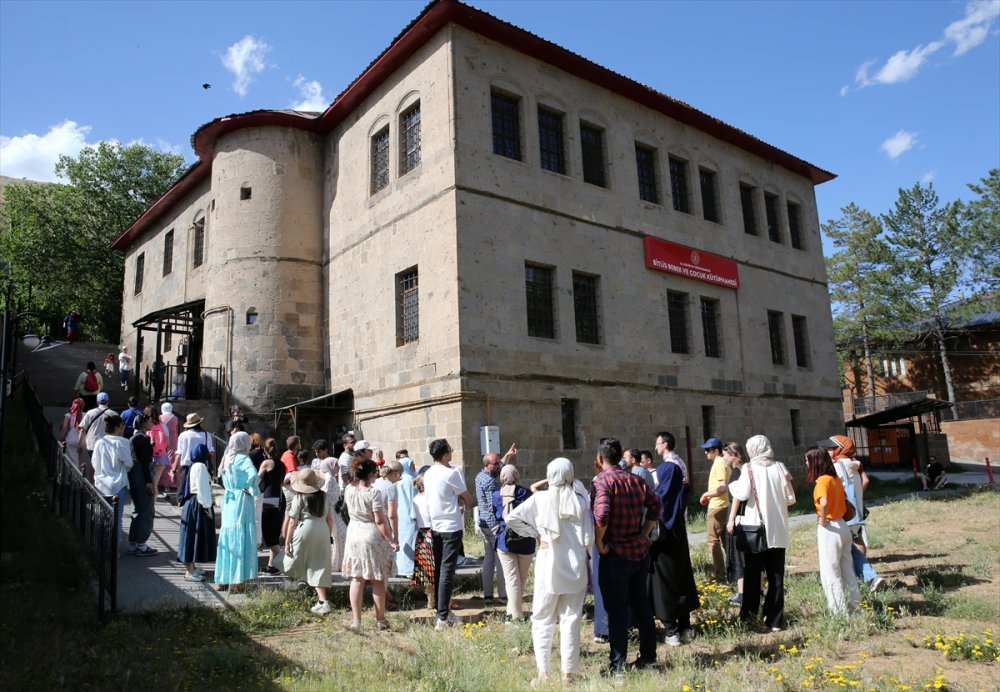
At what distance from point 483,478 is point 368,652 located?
2568 mm

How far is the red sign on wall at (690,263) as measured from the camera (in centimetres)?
1912

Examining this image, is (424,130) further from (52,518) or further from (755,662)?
(755,662)

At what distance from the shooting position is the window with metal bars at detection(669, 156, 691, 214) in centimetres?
2083

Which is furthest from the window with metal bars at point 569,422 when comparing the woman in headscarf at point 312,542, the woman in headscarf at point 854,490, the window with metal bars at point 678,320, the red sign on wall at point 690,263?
the woman in headscarf at point 312,542

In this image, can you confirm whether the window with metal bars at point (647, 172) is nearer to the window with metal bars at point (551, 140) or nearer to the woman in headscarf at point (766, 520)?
the window with metal bars at point (551, 140)

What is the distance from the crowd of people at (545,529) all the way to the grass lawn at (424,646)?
299mm

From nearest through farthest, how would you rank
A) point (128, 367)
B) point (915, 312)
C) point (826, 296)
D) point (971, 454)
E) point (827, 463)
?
A: point (827, 463)
point (128, 367)
point (826, 296)
point (971, 454)
point (915, 312)

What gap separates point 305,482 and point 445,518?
1.60 m

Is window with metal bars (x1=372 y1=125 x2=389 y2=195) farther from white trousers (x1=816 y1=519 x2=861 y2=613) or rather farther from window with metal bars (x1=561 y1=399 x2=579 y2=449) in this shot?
white trousers (x1=816 y1=519 x2=861 y2=613)

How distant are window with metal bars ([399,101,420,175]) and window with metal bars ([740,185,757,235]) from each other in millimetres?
11442

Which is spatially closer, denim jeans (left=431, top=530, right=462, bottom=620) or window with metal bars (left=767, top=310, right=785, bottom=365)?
denim jeans (left=431, top=530, right=462, bottom=620)

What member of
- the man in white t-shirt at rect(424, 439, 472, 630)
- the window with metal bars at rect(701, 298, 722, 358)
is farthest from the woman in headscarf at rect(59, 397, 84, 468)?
the window with metal bars at rect(701, 298, 722, 358)

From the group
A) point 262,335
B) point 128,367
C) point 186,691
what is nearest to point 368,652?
point 186,691

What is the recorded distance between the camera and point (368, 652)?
629 centimetres
